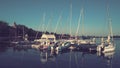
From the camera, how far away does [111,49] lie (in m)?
59.9

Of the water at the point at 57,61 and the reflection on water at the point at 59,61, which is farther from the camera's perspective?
the reflection on water at the point at 59,61

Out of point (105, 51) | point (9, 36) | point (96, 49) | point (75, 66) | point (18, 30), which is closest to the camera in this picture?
point (75, 66)

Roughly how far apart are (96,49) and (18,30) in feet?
277

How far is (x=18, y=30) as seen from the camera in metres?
137

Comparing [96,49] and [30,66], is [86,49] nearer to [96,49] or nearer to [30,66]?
[96,49]

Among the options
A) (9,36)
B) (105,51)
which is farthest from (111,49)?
(9,36)

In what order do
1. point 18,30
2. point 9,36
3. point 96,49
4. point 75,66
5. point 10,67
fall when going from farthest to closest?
point 18,30 < point 9,36 < point 96,49 < point 75,66 < point 10,67

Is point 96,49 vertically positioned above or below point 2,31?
below

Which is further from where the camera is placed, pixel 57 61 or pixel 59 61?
pixel 59 61

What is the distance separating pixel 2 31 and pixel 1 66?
102619mm

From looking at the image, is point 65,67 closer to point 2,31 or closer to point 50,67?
point 50,67

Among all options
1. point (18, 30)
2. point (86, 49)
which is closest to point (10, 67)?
point (86, 49)

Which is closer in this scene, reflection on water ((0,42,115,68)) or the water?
the water

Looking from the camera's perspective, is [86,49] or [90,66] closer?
[90,66]
